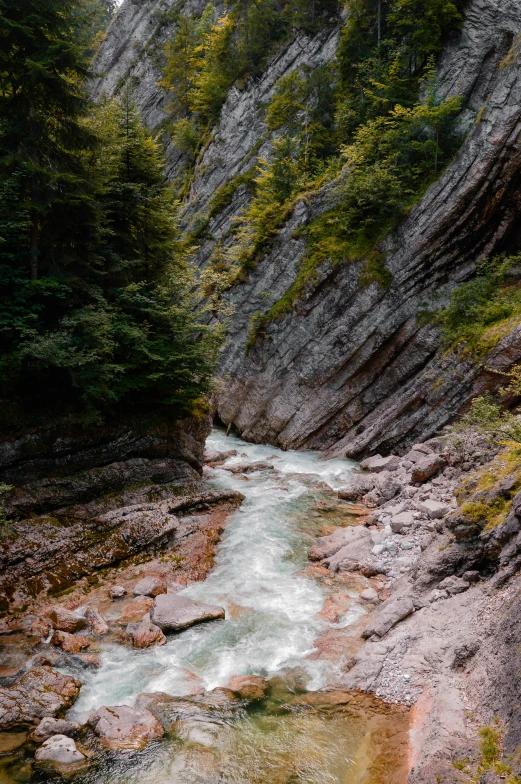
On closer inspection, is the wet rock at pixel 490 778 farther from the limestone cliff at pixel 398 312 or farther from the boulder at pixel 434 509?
the limestone cliff at pixel 398 312

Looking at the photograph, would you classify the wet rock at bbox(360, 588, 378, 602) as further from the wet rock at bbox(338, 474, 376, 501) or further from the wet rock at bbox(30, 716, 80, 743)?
the wet rock at bbox(338, 474, 376, 501)

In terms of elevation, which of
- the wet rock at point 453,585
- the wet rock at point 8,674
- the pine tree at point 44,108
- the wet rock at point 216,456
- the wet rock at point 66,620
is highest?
the pine tree at point 44,108

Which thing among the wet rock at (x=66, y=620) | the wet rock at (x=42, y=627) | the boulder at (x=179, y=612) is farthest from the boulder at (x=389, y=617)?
the wet rock at (x=42, y=627)

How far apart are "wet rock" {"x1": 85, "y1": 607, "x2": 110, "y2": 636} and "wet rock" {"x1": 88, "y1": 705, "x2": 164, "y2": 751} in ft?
7.82

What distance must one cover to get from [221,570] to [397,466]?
378 inches

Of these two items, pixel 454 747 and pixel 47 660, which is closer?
pixel 454 747

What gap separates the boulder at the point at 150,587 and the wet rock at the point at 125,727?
12.3 feet

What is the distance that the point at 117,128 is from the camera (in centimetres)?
1603

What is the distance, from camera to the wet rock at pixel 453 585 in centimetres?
916

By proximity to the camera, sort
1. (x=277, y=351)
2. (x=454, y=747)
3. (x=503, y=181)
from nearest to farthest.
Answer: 1. (x=454, y=747)
2. (x=503, y=181)
3. (x=277, y=351)

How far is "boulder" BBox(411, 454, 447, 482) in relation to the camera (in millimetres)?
16484

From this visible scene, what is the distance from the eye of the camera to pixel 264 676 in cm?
876

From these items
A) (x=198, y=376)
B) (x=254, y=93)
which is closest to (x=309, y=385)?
(x=198, y=376)

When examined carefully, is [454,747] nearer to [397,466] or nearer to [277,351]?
[397,466]
